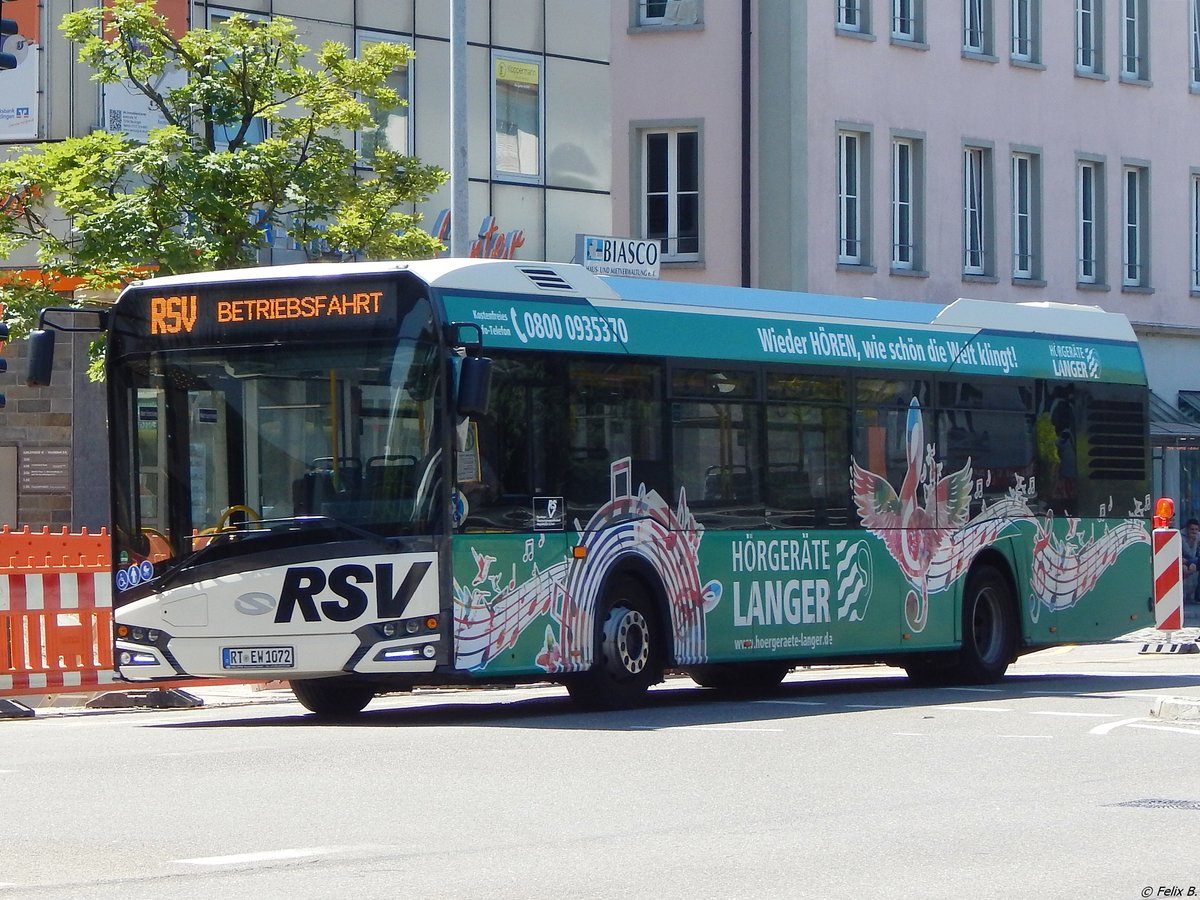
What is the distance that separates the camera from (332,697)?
17109mm

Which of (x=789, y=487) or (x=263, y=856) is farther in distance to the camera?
(x=789, y=487)

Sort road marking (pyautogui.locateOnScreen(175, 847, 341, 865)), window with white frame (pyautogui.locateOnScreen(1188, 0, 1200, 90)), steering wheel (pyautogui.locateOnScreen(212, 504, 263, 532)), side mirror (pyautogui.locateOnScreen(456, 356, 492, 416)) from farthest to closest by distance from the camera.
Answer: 1. window with white frame (pyautogui.locateOnScreen(1188, 0, 1200, 90))
2. steering wheel (pyautogui.locateOnScreen(212, 504, 263, 532))
3. side mirror (pyautogui.locateOnScreen(456, 356, 492, 416))
4. road marking (pyautogui.locateOnScreen(175, 847, 341, 865))

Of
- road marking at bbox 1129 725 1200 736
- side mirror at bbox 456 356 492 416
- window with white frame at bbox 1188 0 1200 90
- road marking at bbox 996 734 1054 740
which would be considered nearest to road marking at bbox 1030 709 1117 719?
road marking at bbox 1129 725 1200 736

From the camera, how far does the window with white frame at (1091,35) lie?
140 ft

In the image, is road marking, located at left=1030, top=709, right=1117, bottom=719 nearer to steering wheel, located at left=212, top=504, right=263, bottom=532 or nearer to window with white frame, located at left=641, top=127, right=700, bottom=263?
steering wheel, located at left=212, top=504, right=263, bottom=532

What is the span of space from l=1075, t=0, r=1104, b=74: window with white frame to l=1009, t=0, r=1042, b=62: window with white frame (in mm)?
1415

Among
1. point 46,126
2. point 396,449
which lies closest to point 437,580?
point 396,449

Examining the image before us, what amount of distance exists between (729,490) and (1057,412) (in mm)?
4755

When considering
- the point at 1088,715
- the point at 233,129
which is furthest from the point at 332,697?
the point at 233,129

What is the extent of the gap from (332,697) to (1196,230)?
31749 millimetres

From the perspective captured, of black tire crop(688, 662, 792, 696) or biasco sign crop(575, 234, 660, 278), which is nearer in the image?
black tire crop(688, 662, 792, 696)

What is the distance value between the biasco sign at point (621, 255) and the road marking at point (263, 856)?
16138 millimetres

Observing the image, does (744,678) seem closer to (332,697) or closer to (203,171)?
(332,697)

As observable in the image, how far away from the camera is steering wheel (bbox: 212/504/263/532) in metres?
15.4
